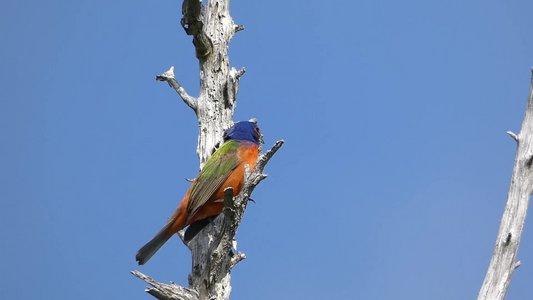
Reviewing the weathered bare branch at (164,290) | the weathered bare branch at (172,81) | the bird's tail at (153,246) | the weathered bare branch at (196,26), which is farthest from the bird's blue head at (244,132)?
the weathered bare branch at (164,290)

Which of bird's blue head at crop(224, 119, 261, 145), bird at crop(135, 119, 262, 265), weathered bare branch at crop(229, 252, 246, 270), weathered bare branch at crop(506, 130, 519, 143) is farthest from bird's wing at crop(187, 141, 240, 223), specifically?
weathered bare branch at crop(506, 130, 519, 143)

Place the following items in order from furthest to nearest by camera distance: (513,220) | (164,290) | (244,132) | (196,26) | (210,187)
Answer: (196,26)
(244,132)
(210,187)
(513,220)
(164,290)

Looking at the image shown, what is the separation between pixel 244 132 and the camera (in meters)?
8.09

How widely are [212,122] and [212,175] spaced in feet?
2.38

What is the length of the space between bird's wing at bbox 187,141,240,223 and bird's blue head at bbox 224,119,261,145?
19cm

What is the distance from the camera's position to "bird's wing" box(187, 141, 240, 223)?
7551 millimetres

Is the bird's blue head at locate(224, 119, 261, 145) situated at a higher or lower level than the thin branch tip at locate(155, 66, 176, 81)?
lower

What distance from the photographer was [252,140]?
8164mm

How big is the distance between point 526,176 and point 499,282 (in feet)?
3.52

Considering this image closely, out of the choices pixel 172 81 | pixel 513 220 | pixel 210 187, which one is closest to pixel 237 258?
pixel 210 187

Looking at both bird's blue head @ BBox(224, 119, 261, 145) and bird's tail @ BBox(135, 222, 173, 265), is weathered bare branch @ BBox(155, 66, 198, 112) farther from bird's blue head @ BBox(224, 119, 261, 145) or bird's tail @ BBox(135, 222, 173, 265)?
Answer: bird's tail @ BBox(135, 222, 173, 265)

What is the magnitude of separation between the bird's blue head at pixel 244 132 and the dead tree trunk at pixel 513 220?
2.61 metres

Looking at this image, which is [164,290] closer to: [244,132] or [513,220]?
[244,132]

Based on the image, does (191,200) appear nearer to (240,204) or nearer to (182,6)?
(240,204)
